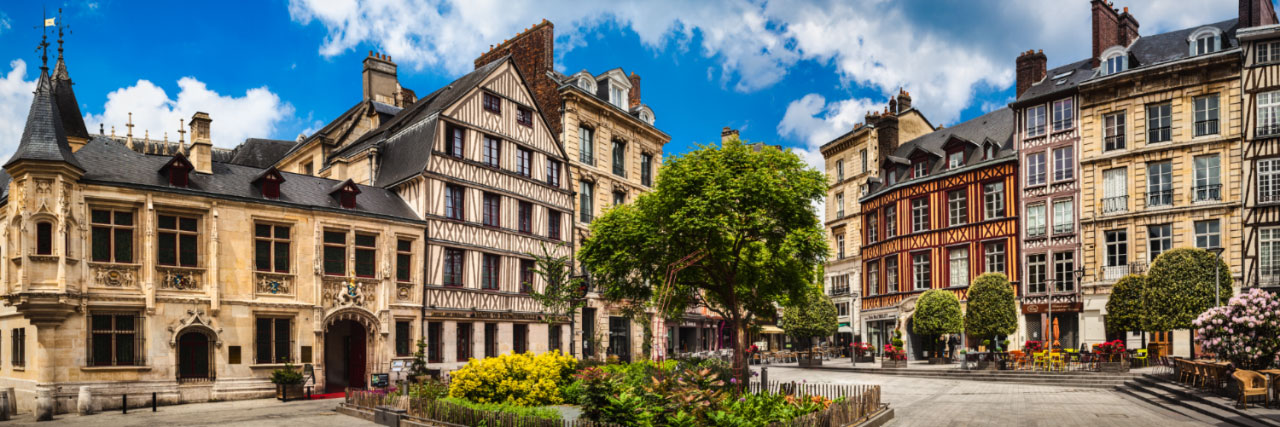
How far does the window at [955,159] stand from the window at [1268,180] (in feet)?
38.8

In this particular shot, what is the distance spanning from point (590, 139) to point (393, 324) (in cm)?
1501

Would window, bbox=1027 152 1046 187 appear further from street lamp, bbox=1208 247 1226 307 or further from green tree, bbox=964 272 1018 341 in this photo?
street lamp, bbox=1208 247 1226 307

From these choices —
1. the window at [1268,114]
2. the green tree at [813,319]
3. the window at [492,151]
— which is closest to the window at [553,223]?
the window at [492,151]

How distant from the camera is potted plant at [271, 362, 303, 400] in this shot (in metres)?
24.5

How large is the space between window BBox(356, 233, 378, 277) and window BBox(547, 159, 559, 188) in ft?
31.4

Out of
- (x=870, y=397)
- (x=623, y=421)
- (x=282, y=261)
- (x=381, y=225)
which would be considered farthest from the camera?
(x=381, y=225)

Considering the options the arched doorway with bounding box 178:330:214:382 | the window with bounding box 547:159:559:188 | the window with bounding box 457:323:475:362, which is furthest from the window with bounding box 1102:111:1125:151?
the arched doorway with bounding box 178:330:214:382

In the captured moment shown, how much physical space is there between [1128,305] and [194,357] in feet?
97.2

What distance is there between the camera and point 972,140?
4347 centimetres

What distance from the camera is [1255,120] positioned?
108 ft

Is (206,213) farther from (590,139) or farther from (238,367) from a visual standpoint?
(590,139)

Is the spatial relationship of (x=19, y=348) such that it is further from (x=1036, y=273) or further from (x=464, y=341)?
(x=1036, y=273)

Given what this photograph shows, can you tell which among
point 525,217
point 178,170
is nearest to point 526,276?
point 525,217

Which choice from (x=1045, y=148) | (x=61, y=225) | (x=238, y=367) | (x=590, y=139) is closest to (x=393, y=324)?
(x=238, y=367)
